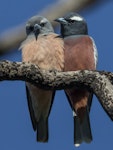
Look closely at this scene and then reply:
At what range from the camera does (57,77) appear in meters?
2.86

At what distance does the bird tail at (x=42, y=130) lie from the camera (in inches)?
182

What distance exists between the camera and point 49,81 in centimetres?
280

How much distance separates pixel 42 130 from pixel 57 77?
79.4 inches

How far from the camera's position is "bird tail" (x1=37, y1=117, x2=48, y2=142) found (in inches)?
182

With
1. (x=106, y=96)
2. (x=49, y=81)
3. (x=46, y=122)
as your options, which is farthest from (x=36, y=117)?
(x=106, y=96)

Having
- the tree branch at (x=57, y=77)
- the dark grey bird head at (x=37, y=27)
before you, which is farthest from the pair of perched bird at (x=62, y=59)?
the tree branch at (x=57, y=77)

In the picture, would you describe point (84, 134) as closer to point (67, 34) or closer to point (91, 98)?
point (91, 98)

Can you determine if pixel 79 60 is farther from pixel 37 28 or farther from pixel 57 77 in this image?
pixel 57 77

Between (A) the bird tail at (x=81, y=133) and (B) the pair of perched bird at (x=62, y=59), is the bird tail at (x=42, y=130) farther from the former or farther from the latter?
(A) the bird tail at (x=81, y=133)

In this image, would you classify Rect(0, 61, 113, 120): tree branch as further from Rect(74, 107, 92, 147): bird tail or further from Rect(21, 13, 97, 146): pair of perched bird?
Rect(74, 107, 92, 147): bird tail

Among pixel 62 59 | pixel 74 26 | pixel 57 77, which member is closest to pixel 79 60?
pixel 62 59

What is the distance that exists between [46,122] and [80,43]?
106 cm

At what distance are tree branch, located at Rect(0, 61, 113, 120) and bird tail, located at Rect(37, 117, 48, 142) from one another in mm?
1824

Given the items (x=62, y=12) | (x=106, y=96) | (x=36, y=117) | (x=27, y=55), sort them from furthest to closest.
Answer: (x=36, y=117) < (x=27, y=55) < (x=106, y=96) < (x=62, y=12)
